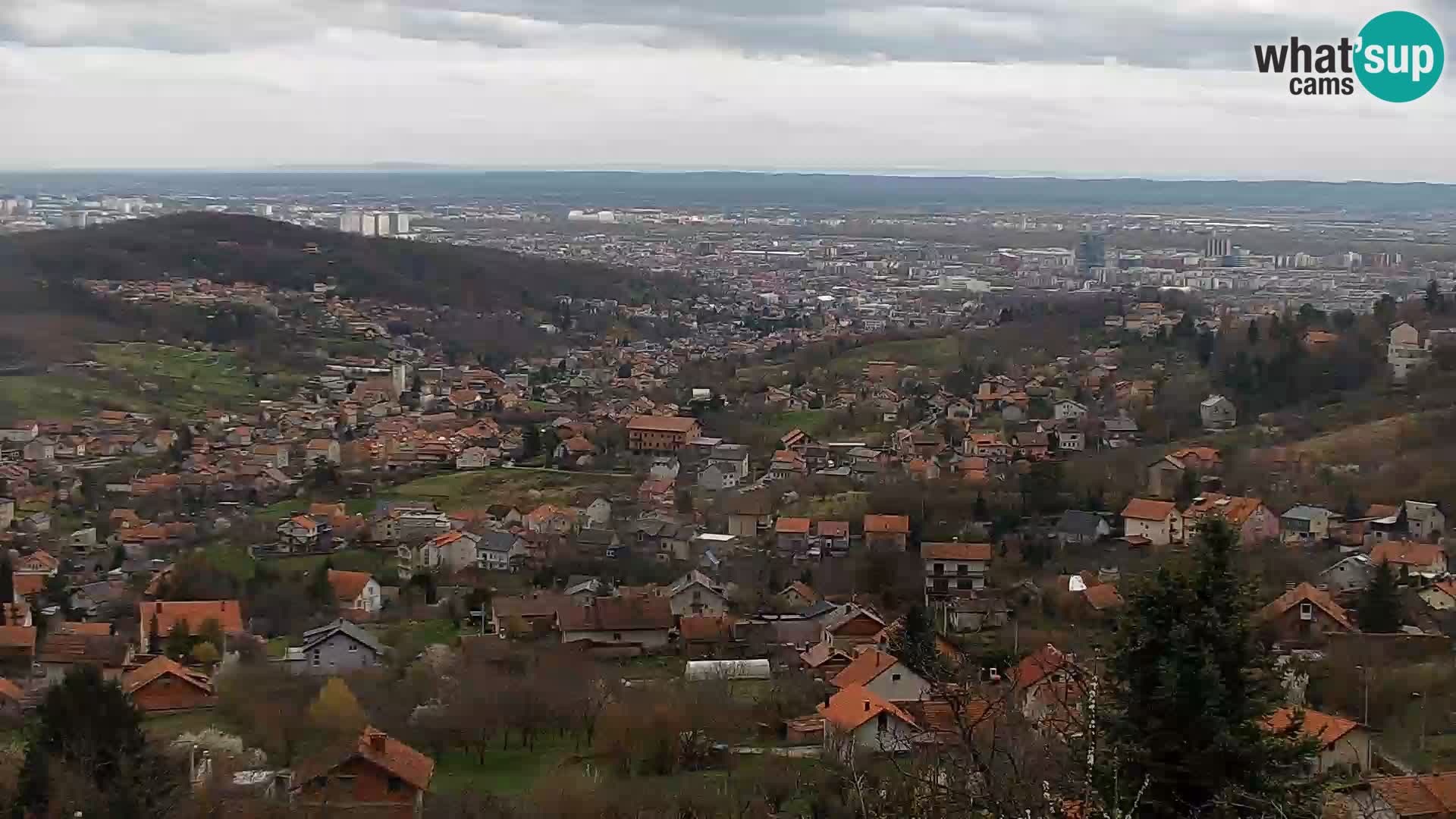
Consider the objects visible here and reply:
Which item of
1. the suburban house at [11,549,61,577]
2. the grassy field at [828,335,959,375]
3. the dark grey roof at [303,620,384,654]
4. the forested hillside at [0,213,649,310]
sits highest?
the forested hillside at [0,213,649,310]

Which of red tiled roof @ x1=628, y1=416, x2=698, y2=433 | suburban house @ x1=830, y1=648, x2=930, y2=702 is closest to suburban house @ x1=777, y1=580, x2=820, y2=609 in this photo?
suburban house @ x1=830, y1=648, x2=930, y2=702

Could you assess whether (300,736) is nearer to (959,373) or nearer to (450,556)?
(450,556)

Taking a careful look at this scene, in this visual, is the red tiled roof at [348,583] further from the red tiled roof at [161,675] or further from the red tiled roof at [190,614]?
the red tiled roof at [161,675]

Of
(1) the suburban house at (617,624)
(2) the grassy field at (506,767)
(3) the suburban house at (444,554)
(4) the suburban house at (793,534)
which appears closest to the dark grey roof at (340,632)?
(1) the suburban house at (617,624)

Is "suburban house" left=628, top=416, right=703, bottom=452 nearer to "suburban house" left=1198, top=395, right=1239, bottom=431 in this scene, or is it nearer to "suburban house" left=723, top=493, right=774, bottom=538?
"suburban house" left=723, top=493, right=774, bottom=538

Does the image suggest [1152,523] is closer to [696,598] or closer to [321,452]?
[696,598]

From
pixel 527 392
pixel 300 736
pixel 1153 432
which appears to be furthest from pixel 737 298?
pixel 300 736
